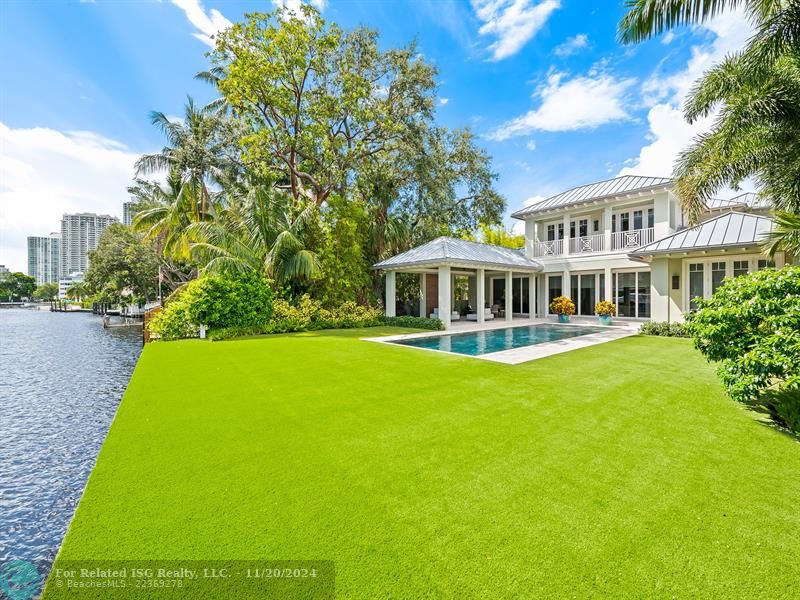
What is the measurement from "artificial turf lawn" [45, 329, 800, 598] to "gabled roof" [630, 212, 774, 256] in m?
9.19

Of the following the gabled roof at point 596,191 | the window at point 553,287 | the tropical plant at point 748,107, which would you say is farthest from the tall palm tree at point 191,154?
the tropical plant at point 748,107

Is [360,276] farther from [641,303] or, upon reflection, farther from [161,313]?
[641,303]

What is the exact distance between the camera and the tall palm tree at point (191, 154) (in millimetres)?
23688

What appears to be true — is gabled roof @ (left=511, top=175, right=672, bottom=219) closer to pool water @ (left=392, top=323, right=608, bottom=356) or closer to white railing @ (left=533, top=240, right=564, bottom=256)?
white railing @ (left=533, top=240, right=564, bottom=256)

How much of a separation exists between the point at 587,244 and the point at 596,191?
3.18 meters

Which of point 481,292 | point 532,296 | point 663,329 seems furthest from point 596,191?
point 663,329

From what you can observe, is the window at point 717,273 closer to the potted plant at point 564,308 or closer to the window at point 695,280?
the window at point 695,280

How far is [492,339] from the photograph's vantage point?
14516 millimetres

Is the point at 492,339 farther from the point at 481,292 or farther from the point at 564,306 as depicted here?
the point at 564,306

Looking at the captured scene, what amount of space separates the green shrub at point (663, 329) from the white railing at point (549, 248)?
8204mm

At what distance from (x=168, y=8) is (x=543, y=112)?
2201 cm

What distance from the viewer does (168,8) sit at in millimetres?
15305

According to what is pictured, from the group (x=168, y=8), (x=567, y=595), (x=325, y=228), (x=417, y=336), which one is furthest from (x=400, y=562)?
(x=168, y=8)

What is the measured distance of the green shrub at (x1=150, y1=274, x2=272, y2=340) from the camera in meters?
15.7
